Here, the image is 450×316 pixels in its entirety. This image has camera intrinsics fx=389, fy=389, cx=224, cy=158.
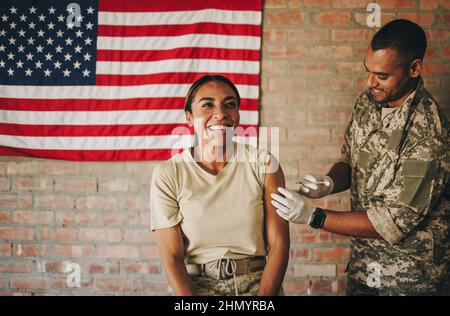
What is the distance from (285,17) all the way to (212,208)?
55.2 inches

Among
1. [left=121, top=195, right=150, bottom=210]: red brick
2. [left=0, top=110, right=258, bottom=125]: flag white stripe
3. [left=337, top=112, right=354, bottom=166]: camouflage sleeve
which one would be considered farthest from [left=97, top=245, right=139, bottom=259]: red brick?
[left=337, top=112, right=354, bottom=166]: camouflage sleeve

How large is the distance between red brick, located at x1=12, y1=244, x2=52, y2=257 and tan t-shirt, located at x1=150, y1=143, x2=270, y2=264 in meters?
1.26

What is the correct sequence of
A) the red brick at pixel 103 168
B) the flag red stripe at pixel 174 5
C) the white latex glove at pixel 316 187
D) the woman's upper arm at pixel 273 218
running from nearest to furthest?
the woman's upper arm at pixel 273 218 → the white latex glove at pixel 316 187 → the flag red stripe at pixel 174 5 → the red brick at pixel 103 168

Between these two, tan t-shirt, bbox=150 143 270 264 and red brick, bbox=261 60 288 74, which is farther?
red brick, bbox=261 60 288 74

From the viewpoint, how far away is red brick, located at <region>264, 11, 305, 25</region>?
2.40m

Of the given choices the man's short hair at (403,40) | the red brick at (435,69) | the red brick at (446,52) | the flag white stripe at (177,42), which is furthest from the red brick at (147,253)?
the red brick at (446,52)

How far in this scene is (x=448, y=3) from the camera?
7.82 ft

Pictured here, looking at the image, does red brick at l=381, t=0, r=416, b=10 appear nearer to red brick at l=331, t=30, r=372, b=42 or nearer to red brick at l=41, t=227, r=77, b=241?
red brick at l=331, t=30, r=372, b=42

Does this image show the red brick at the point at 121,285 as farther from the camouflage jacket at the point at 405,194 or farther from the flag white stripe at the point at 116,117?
the camouflage jacket at the point at 405,194

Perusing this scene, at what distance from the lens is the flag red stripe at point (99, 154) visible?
2426mm

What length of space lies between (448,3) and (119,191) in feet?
7.71

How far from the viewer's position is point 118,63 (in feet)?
7.82

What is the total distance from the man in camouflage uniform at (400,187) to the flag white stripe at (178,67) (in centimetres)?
82
